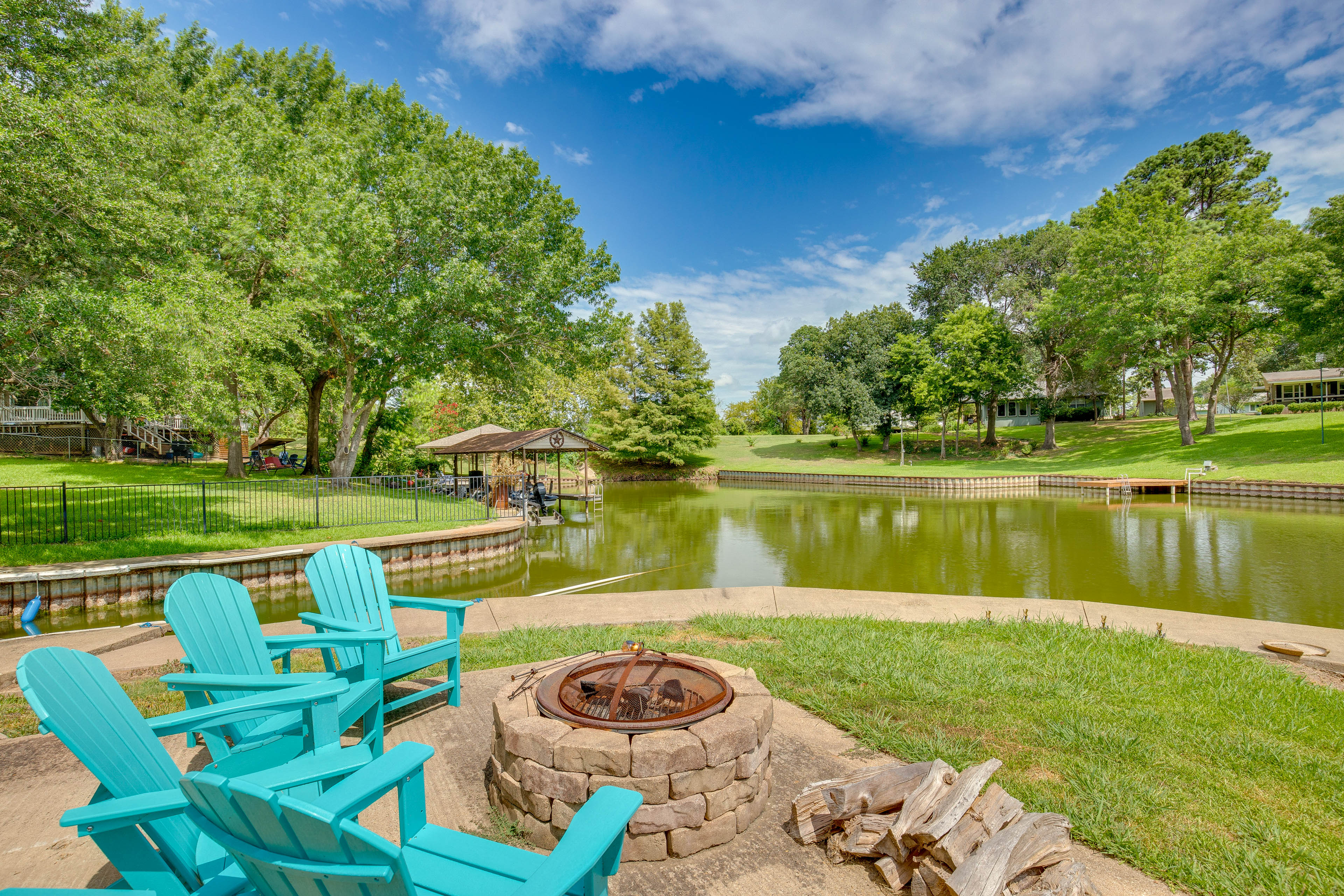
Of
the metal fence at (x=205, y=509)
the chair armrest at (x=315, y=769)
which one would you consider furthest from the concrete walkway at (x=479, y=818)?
the metal fence at (x=205, y=509)

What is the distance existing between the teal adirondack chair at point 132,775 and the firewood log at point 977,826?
77.4 inches

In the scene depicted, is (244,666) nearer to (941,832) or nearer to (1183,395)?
(941,832)

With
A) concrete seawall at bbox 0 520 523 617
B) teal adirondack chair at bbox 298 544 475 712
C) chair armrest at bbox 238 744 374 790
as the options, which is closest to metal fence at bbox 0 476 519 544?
concrete seawall at bbox 0 520 523 617

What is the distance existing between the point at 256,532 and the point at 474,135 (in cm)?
1337

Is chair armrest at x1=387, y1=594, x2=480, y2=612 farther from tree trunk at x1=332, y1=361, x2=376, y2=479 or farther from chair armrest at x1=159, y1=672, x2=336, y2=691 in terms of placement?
tree trunk at x1=332, y1=361, x2=376, y2=479

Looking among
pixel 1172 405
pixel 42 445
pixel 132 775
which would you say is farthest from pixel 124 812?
pixel 1172 405

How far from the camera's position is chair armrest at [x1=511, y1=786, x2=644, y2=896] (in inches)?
52.4

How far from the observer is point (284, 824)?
1.10 m

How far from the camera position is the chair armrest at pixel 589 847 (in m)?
1.33

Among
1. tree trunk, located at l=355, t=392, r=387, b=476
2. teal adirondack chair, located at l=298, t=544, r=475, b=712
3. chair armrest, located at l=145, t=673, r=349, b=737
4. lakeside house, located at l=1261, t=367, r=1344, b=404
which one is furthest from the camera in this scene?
lakeside house, located at l=1261, t=367, r=1344, b=404

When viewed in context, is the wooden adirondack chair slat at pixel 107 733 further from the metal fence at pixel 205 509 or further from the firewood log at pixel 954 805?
the metal fence at pixel 205 509

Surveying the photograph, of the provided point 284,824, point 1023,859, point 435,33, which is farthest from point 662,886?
point 435,33

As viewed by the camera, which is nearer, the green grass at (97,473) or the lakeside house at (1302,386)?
the green grass at (97,473)

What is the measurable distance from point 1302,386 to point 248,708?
61978 mm
